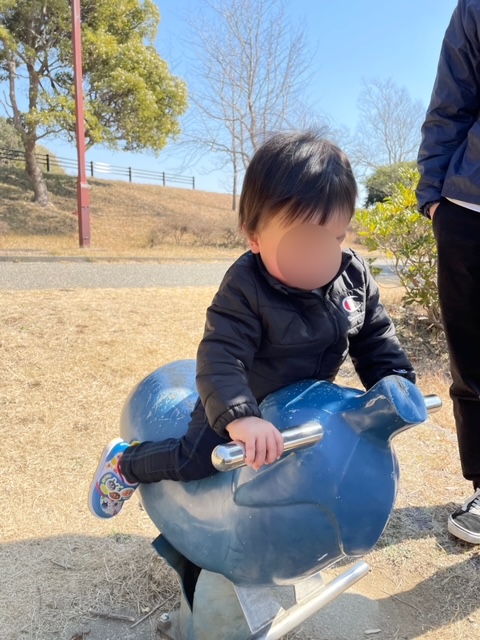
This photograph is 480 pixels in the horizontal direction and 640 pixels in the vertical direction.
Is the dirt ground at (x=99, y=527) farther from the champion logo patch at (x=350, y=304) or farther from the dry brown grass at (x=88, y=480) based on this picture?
the champion logo patch at (x=350, y=304)

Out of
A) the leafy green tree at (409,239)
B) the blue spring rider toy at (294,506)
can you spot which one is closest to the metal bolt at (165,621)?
the blue spring rider toy at (294,506)

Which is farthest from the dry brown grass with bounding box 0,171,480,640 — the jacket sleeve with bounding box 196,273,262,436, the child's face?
the child's face

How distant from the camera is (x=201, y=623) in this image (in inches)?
57.2

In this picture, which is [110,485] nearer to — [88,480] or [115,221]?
[88,480]

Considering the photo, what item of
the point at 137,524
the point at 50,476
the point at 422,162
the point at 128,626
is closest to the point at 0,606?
the point at 128,626

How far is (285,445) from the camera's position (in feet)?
3.46

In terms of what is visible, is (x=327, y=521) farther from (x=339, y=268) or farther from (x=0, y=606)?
(x=0, y=606)

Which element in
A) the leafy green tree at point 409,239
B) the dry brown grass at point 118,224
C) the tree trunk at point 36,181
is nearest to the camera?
the leafy green tree at point 409,239

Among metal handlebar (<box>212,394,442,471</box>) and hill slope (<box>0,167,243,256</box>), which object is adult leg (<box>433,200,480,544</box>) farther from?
hill slope (<box>0,167,243,256</box>)

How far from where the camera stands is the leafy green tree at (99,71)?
16.0m

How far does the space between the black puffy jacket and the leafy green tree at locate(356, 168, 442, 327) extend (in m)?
3.11

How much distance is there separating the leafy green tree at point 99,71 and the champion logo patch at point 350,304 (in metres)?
16.3

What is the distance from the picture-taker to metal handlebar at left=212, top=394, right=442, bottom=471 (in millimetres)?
971

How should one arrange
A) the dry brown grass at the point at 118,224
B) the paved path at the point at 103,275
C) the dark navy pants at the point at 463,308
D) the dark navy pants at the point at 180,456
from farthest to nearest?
the dry brown grass at the point at 118,224 → the paved path at the point at 103,275 → the dark navy pants at the point at 463,308 → the dark navy pants at the point at 180,456
